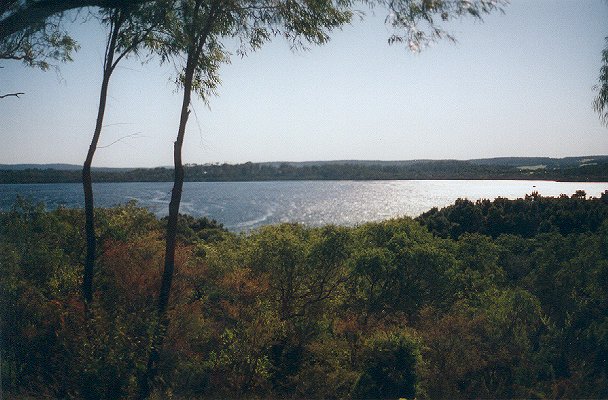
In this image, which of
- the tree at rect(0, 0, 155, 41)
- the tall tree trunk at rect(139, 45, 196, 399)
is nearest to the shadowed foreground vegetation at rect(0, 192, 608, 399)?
the tall tree trunk at rect(139, 45, 196, 399)

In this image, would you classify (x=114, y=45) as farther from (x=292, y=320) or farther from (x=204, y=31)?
(x=292, y=320)

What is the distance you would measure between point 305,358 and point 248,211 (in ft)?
275

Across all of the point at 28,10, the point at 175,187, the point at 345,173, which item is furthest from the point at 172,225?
the point at 345,173

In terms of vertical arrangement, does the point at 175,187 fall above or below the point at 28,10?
below

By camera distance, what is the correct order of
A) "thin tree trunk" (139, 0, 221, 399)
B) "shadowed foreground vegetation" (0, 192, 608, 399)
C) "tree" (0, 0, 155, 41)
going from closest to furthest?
"tree" (0, 0, 155, 41), "shadowed foreground vegetation" (0, 192, 608, 399), "thin tree trunk" (139, 0, 221, 399)

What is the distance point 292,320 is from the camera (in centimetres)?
1564

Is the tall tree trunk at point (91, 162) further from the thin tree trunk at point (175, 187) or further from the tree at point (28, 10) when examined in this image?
the tree at point (28, 10)

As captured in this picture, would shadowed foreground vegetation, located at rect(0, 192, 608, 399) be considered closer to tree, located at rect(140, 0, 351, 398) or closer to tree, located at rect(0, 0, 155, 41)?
tree, located at rect(140, 0, 351, 398)

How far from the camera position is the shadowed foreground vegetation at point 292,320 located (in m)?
9.28

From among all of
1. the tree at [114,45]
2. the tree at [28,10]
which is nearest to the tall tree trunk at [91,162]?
the tree at [114,45]

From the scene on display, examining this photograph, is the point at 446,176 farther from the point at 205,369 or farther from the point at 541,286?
the point at 205,369

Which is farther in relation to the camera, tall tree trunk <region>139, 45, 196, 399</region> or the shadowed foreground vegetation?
tall tree trunk <region>139, 45, 196, 399</region>

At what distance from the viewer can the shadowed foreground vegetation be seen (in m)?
9.28

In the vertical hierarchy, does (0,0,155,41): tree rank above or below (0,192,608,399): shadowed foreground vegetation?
above
